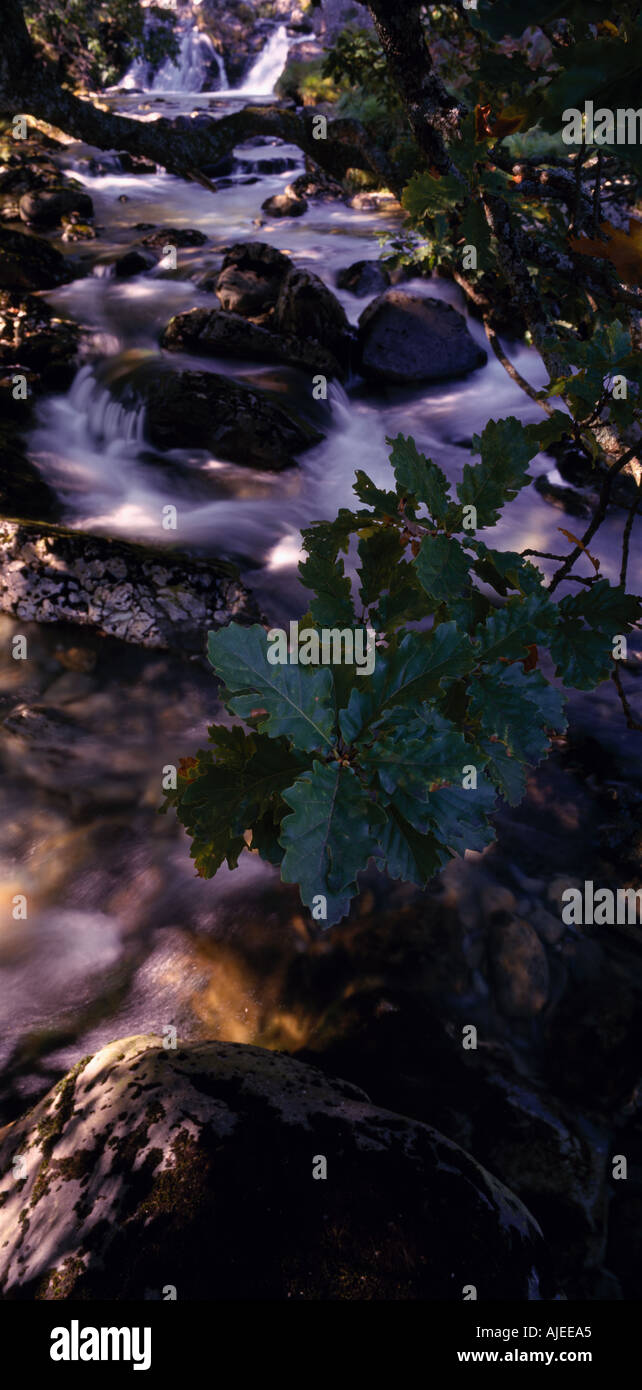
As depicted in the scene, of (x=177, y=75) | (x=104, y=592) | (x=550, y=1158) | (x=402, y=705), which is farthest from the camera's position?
(x=177, y=75)

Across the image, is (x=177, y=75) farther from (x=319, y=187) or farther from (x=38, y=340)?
(x=38, y=340)

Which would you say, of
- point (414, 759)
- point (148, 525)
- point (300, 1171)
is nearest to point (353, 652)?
point (414, 759)

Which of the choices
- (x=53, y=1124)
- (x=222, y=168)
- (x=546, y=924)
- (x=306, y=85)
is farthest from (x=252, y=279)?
(x=306, y=85)

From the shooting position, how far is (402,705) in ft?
3.47

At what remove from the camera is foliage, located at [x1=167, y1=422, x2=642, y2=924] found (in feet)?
3.19

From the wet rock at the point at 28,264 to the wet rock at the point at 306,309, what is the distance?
423 centimetres

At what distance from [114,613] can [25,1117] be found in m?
3.50

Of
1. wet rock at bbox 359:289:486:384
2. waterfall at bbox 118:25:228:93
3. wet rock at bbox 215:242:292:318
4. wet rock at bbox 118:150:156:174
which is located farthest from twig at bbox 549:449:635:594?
waterfall at bbox 118:25:228:93

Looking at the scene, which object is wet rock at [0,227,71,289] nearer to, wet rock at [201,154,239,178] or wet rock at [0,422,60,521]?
wet rock at [0,422,60,521]

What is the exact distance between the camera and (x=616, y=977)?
311 cm

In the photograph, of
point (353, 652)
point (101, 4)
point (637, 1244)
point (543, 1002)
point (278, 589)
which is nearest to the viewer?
point (353, 652)

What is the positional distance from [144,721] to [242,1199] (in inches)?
135

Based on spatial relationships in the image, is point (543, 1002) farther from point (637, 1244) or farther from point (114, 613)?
point (114, 613)

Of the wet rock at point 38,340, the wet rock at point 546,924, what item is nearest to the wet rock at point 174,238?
the wet rock at point 38,340
